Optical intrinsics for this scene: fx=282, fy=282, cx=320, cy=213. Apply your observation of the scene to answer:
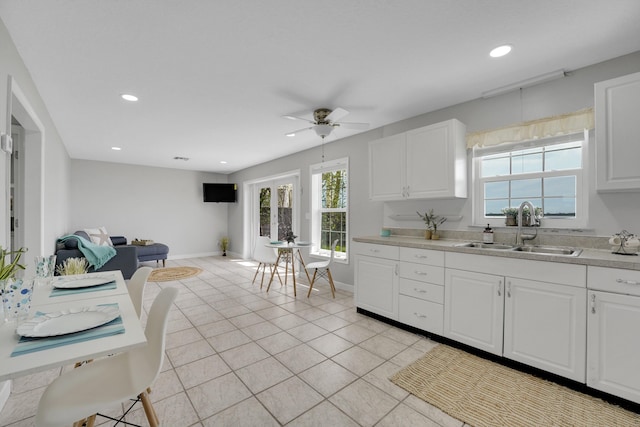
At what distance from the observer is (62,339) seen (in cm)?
104

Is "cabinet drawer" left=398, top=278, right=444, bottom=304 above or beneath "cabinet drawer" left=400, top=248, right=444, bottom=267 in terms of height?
beneath

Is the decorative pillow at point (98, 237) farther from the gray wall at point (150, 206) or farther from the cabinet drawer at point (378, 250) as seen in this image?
the cabinet drawer at point (378, 250)

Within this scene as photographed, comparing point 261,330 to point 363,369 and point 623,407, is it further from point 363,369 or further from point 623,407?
point 623,407

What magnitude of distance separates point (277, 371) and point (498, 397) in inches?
60.9

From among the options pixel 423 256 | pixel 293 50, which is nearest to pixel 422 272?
pixel 423 256

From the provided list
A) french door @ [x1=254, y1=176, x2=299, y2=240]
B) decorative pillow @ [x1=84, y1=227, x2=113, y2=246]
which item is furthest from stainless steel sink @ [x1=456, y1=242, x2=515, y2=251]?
decorative pillow @ [x1=84, y1=227, x2=113, y2=246]

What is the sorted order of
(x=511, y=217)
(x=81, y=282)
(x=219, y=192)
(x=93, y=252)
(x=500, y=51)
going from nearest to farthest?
(x=81, y=282) → (x=500, y=51) → (x=511, y=217) → (x=93, y=252) → (x=219, y=192)

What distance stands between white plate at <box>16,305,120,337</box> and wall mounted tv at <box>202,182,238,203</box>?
21.6 ft

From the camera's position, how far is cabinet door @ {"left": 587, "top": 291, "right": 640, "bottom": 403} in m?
1.70

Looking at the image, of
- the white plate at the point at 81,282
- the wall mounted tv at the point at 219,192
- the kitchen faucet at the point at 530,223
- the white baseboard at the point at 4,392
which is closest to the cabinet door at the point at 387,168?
the kitchen faucet at the point at 530,223

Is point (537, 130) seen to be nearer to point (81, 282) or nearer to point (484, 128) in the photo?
point (484, 128)

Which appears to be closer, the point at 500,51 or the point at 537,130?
the point at 500,51

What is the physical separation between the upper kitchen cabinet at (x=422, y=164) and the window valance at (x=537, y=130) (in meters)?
0.18

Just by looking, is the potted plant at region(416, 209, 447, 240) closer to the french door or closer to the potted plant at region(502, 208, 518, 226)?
the potted plant at region(502, 208, 518, 226)
